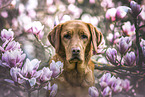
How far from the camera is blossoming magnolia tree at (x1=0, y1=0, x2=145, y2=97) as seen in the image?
938 millimetres

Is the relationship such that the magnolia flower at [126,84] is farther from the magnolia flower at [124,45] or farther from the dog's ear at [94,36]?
the dog's ear at [94,36]

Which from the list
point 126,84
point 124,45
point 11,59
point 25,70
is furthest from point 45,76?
point 126,84

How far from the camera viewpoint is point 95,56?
1379 mm

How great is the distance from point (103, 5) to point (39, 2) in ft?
1.76

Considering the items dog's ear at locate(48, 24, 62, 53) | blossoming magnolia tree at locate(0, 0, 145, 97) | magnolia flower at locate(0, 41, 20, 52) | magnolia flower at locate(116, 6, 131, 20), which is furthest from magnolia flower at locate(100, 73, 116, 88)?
magnolia flower at locate(0, 41, 20, 52)

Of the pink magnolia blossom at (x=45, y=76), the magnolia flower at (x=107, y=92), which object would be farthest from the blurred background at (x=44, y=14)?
the magnolia flower at (x=107, y=92)

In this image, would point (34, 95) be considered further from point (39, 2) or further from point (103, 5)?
point (103, 5)

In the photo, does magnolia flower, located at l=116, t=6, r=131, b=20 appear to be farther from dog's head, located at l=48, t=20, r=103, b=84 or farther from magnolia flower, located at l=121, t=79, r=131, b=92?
magnolia flower, located at l=121, t=79, r=131, b=92

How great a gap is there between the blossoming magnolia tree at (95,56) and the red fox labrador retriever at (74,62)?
0.09 m

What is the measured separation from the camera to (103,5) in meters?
1.38

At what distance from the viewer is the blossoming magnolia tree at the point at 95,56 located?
3.08 ft

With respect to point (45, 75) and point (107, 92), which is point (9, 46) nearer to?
point (45, 75)

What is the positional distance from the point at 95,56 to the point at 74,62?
0.31m

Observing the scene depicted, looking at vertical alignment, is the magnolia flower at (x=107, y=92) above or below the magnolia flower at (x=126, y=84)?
above
